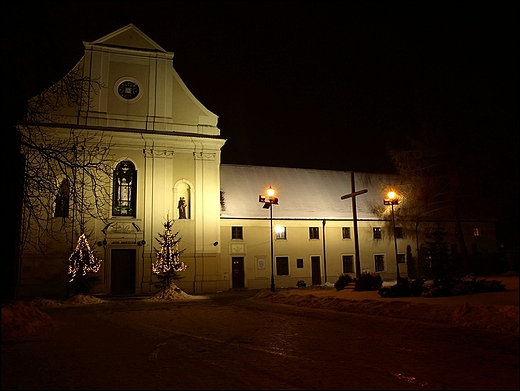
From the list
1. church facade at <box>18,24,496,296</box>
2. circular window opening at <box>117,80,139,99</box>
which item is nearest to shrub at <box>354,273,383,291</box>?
church facade at <box>18,24,496,296</box>

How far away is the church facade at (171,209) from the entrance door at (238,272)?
0.08m

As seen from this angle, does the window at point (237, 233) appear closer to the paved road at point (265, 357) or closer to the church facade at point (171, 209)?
the church facade at point (171, 209)

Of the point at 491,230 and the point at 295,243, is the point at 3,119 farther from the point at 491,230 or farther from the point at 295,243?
the point at 491,230

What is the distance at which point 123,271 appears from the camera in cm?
3038

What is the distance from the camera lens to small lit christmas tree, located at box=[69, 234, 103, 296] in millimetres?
25266

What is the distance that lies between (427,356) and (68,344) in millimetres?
7186

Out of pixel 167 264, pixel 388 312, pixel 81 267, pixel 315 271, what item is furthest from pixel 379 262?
pixel 388 312

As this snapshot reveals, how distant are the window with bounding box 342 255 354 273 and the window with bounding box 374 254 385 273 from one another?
7.08 feet

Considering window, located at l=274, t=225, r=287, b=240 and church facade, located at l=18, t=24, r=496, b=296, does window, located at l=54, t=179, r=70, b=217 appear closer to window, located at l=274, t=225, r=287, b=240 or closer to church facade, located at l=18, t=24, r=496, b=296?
church facade, located at l=18, t=24, r=496, b=296

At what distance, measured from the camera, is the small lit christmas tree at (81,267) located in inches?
995

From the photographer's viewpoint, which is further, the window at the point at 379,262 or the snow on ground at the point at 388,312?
the window at the point at 379,262

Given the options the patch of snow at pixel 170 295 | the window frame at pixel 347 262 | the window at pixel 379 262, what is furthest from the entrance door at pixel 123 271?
the window at pixel 379 262

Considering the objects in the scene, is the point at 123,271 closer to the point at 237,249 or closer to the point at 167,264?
the point at 167,264

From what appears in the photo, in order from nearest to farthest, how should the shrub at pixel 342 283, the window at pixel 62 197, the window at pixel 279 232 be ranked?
1. the window at pixel 62 197
2. the shrub at pixel 342 283
3. the window at pixel 279 232
